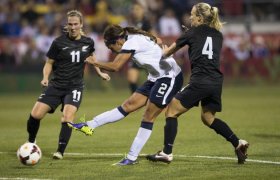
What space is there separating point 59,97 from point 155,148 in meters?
1.85

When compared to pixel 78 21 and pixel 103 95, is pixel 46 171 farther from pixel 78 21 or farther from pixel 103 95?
pixel 103 95

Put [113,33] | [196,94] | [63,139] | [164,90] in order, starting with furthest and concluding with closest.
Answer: [63,139] < [164,90] < [113,33] < [196,94]

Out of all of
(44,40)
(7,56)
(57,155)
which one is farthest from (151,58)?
(44,40)

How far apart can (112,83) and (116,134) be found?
1185 centimetres

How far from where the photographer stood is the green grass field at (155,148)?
9109 mm

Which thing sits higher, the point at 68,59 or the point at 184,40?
the point at 184,40

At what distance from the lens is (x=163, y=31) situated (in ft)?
87.4

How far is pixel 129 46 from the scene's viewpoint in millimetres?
9773

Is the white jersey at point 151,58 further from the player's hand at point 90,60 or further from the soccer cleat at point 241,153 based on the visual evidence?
the soccer cleat at point 241,153

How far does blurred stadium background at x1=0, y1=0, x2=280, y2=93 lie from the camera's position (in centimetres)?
2491

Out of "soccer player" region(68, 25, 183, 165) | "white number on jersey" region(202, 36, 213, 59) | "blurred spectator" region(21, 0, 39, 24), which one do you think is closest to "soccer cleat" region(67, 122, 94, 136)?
"soccer player" region(68, 25, 183, 165)

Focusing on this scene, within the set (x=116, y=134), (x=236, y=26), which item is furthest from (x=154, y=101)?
(x=236, y=26)

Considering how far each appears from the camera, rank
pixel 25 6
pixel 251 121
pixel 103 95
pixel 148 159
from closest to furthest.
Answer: pixel 148 159
pixel 251 121
pixel 103 95
pixel 25 6

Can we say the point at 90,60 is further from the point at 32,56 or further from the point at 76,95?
the point at 32,56
